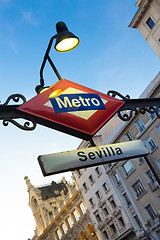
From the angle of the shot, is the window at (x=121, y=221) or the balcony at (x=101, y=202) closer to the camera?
the window at (x=121, y=221)

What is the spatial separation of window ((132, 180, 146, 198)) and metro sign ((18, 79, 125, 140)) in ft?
92.3

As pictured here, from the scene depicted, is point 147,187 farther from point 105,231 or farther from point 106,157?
point 106,157

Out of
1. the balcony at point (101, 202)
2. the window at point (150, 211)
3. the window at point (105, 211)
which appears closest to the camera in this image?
the window at point (150, 211)

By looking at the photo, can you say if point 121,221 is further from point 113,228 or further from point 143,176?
point 143,176

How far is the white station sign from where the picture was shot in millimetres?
3670

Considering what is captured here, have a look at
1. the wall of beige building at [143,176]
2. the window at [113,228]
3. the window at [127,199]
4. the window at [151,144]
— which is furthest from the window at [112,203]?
the window at [151,144]

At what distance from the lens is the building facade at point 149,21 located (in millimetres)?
30214

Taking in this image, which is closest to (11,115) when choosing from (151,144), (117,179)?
(151,144)

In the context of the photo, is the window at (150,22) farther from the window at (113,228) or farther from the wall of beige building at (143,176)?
the window at (113,228)

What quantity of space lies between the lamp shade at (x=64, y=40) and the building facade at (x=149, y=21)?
2769 cm

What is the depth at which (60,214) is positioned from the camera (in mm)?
47500

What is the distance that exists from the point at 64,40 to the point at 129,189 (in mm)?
30359

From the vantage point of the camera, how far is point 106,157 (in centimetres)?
397

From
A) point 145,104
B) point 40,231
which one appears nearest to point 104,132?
point 40,231
